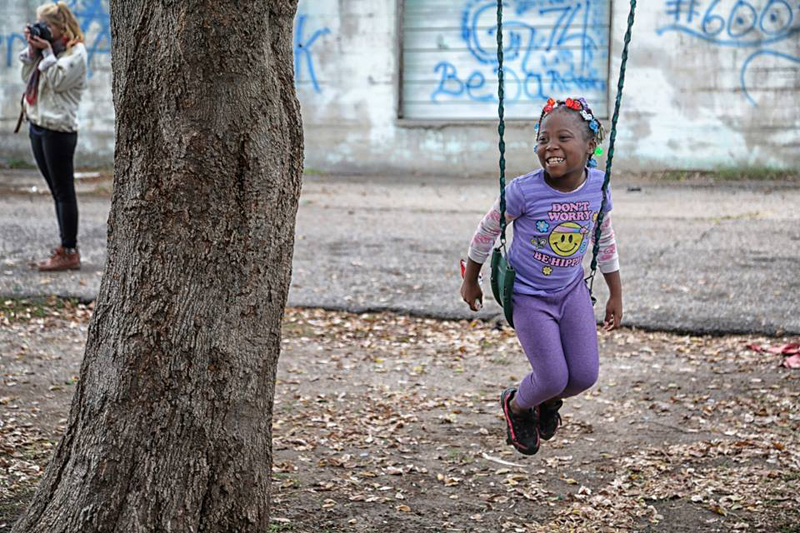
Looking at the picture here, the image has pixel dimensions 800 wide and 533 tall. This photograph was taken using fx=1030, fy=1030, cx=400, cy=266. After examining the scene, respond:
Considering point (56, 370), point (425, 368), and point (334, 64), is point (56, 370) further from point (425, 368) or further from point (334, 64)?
point (334, 64)

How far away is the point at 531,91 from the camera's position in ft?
50.8

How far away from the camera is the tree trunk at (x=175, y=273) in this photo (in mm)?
3066

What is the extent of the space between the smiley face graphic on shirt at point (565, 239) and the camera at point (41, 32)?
18.2 ft

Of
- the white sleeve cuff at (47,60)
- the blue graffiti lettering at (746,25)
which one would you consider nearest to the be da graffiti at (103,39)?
the blue graffiti lettering at (746,25)

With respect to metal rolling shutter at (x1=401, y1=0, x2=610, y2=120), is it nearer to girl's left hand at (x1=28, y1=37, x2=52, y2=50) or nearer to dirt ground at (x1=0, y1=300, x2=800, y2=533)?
girl's left hand at (x1=28, y1=37, x2=52, y2=50)

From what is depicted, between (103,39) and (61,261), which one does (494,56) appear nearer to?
(103,39)

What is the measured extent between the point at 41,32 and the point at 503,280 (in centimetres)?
559

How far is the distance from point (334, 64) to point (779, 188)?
6.74 meters

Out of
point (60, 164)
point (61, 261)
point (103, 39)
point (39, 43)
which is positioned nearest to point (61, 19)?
point (39, 43)

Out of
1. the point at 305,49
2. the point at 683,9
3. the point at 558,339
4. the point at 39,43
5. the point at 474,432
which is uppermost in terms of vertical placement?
the point at 683,9

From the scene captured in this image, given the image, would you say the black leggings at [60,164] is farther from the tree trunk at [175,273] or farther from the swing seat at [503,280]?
the tree trunk at [175,273]

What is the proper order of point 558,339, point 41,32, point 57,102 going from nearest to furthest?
point 558,339, point 57,102, point 41,32

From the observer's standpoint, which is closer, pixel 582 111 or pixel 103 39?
pixel 582 111

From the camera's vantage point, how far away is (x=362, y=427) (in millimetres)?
5145
